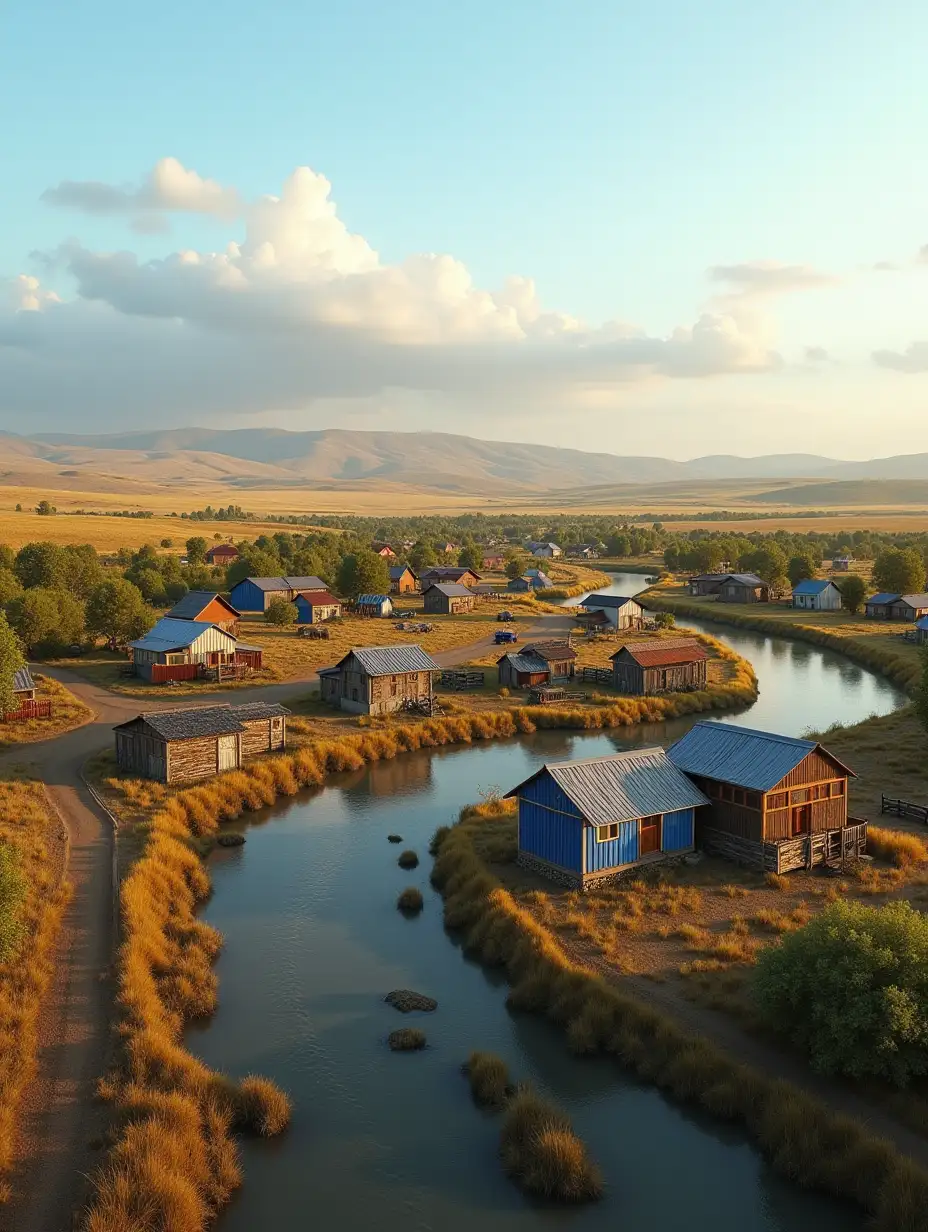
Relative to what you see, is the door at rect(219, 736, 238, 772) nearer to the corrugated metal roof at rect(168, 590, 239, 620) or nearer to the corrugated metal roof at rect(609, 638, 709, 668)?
the corrugated metal roof at rect(609, 638, 709, 668)

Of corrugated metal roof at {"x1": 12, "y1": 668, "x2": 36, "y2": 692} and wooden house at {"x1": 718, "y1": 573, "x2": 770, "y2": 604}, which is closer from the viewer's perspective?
corrugated metal roof at {"x1": 12, "y1": 668, "x2": 36, "y2": 692}

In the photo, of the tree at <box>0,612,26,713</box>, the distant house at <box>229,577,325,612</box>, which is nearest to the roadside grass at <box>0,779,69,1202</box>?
the tree at <box>0,612,26,713</box>

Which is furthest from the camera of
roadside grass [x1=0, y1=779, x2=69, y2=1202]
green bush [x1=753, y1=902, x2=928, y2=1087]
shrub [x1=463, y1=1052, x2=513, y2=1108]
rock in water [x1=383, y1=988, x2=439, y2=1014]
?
rock in water [x1=383, y1=988, x2=439, y2=1014]

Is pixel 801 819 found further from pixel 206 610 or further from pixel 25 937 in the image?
pixel 206 610

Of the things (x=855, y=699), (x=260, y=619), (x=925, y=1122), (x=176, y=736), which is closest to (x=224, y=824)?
(x=176, y=736)

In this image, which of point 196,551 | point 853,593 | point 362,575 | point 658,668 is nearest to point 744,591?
point 853,593

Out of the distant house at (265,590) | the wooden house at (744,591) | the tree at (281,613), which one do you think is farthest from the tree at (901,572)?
the tree at (281,613)
